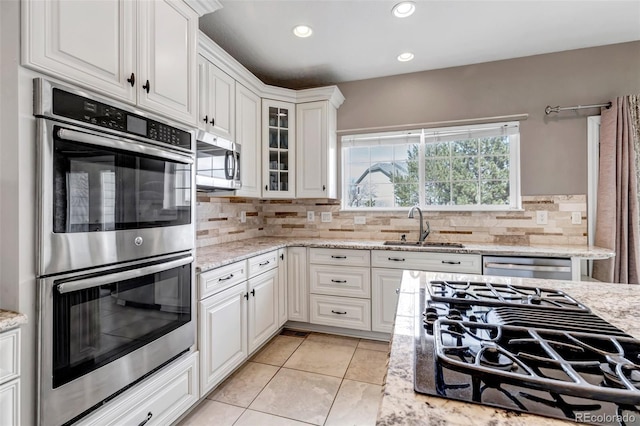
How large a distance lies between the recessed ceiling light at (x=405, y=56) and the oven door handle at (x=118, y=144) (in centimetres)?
222

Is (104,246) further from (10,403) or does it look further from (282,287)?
(282,287)

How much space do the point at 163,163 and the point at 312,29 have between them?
65.6 inches

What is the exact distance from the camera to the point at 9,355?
37.0 inches

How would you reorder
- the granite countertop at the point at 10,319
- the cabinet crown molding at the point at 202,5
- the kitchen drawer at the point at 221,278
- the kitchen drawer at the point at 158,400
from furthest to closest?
the kitchen drawer at the point at 221,278 → the cabinet crown molding at the point at 202,5 → the kitchen drawer at the point at 158,400 → the granite countertop at the point at 10,319

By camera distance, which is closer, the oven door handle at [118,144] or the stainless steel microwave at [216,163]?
the oven door handle at [118,144]

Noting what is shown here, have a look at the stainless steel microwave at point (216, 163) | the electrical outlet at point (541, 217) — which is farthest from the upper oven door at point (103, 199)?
the electrical outlet at point (541, 217)

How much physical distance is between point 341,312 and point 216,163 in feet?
5.67

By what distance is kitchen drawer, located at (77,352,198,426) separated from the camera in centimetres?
125

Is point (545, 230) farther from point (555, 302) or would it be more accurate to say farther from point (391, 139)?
point (555, 302)

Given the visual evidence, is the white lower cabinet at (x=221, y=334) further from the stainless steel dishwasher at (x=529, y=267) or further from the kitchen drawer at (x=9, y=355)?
the stainless steel dishwasher at (x=529, y=267)

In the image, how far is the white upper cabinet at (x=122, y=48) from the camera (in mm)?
1029

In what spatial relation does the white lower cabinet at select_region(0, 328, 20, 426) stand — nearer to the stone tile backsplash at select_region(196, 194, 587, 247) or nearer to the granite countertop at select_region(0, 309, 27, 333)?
the granite countertop at select_region(0, 309, 27, 333)

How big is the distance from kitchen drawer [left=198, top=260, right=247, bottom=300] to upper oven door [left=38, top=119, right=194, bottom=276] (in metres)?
0.29

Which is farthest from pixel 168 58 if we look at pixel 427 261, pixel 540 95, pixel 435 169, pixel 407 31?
pixel 540 95
